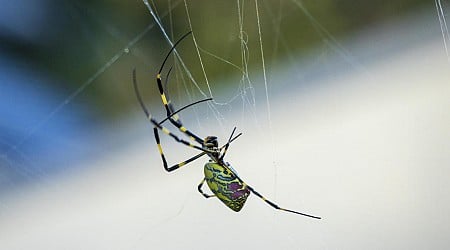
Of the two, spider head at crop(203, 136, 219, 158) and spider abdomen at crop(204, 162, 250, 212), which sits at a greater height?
spider head at crop(203, 136, 219, 158)

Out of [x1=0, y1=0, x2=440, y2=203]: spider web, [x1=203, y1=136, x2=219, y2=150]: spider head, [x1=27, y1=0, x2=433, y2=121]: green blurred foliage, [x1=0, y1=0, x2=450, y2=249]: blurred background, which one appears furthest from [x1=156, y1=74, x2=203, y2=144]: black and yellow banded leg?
[x1=27, y1=0, x2=433, y2=121]: green blurred foliage

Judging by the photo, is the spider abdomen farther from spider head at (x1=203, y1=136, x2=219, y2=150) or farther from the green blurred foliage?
the green blurred foliage

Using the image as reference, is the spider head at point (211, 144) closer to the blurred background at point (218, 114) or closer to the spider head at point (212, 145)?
the spider head at point (212, 145)

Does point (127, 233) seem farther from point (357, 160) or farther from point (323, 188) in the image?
point (357, 160)

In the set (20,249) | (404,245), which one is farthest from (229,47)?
(20,249)

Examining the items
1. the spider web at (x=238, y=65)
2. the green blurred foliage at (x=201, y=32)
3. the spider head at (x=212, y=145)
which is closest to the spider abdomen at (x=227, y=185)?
the spider head at (x=212, y=145)
